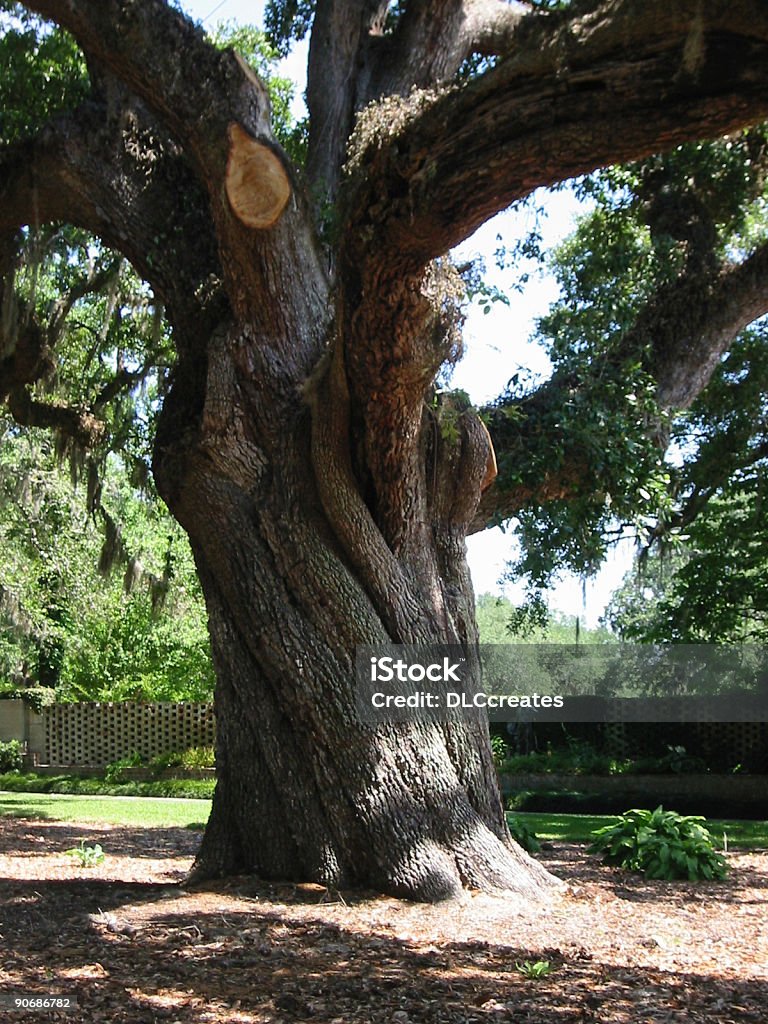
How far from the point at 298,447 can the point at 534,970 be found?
3.37 m

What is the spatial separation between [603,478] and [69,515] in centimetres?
1261

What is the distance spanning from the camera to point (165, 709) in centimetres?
2081

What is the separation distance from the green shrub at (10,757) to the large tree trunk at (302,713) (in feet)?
53.4

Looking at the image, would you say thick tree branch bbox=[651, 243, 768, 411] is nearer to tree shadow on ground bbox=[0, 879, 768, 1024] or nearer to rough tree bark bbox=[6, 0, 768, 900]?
rough tree bark bbox=[6, 0, 768, 900]

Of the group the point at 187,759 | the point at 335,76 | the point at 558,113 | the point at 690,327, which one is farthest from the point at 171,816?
the point at 558,113

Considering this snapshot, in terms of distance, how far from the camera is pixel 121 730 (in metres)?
21.3

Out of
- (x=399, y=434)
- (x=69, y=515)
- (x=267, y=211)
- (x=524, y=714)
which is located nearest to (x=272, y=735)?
(x=399, y=434)

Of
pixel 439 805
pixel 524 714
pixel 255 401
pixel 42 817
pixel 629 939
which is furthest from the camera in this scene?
pixel 524 714

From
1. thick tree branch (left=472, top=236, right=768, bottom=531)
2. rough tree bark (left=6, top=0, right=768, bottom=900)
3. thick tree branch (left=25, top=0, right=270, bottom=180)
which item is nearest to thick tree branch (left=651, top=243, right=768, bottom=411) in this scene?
thick tree branch (left=472, top=236, right=768, bottom=531)

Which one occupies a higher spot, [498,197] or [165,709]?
[498,197]

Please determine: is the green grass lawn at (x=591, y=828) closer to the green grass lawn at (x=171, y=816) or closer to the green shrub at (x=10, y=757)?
the green grass lawn at (x=171, y=816)

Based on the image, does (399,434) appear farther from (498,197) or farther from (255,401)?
(498,197)

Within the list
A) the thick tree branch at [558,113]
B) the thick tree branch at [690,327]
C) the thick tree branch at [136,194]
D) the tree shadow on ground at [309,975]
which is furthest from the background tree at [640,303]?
the tree shadow on ground at [309,975]

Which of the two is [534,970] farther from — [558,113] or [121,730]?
[121,730]
